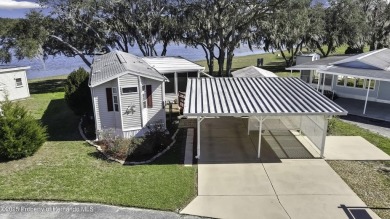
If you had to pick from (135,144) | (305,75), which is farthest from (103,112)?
(305,75)

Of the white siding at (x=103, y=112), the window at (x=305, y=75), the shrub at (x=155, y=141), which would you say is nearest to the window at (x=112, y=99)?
the white siding at (x=103, y=112)

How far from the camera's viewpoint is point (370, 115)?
66.0 feet

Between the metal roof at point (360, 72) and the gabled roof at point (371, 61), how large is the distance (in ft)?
1.70

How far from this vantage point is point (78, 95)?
18359mm

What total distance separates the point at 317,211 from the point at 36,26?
29.9 meters

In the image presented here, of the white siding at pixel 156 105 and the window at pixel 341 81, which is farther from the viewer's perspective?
the window at pixel 341 81

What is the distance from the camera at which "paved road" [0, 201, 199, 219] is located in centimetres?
927

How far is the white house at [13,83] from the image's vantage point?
23.6 m

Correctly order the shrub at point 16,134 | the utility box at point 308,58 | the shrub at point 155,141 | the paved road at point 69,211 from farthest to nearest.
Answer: the utility box at point 308,58 → the shrub at point 155,141 → the shrub at point 16,134 → the paved road at point 69,211

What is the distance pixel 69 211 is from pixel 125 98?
6.77 metres

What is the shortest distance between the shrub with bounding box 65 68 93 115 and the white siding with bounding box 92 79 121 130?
3.88 metres

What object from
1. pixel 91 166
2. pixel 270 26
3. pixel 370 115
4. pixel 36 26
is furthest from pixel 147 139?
pixel 270 26

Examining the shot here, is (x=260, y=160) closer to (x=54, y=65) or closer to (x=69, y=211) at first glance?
(x=69, y=211)

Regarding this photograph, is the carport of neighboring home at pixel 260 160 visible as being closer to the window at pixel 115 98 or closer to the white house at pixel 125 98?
the white house at pixel 125 98
